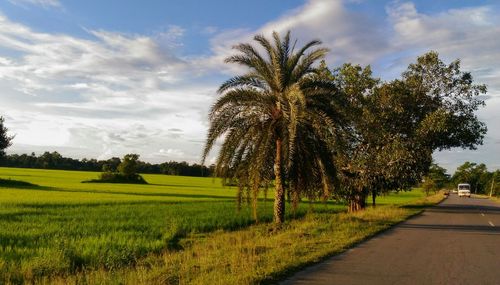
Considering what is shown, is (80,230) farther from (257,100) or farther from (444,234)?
(444,234)

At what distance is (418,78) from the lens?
26.5 meters

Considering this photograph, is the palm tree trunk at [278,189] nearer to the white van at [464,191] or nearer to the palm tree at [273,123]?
the palm tree at [273,123]

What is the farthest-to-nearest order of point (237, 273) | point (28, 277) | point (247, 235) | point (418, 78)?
point (418, 78) < point (247, 235) < point (28, 277) < point (237, 273)

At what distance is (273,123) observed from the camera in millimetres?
16641

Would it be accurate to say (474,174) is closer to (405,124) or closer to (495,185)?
(495,185)

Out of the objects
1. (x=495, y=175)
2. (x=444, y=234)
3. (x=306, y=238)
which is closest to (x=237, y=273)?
(x=306, y=238)

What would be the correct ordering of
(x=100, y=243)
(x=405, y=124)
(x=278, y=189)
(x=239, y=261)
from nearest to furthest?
(x=239, y=261)
(x=100, y=243)
(x=278, y=189)
(x=405, y=124)

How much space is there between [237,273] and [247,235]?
23.8 feet

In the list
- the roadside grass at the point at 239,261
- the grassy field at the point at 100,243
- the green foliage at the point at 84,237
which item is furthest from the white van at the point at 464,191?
the roadside grass at the point at 239,261

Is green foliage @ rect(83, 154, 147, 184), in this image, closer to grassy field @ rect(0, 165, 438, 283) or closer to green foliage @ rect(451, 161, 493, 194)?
grassy field @ rect(0, 165, 438, 283)

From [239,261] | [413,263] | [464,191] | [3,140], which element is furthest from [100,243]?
[464,191]

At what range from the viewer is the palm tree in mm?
16391

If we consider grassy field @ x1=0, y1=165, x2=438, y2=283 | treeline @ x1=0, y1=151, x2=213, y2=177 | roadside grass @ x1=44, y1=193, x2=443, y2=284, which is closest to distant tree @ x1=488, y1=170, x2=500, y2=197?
treeline @ x1=0, y1=151, x2=213, y2=177

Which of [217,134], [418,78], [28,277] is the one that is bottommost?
[28,277]
